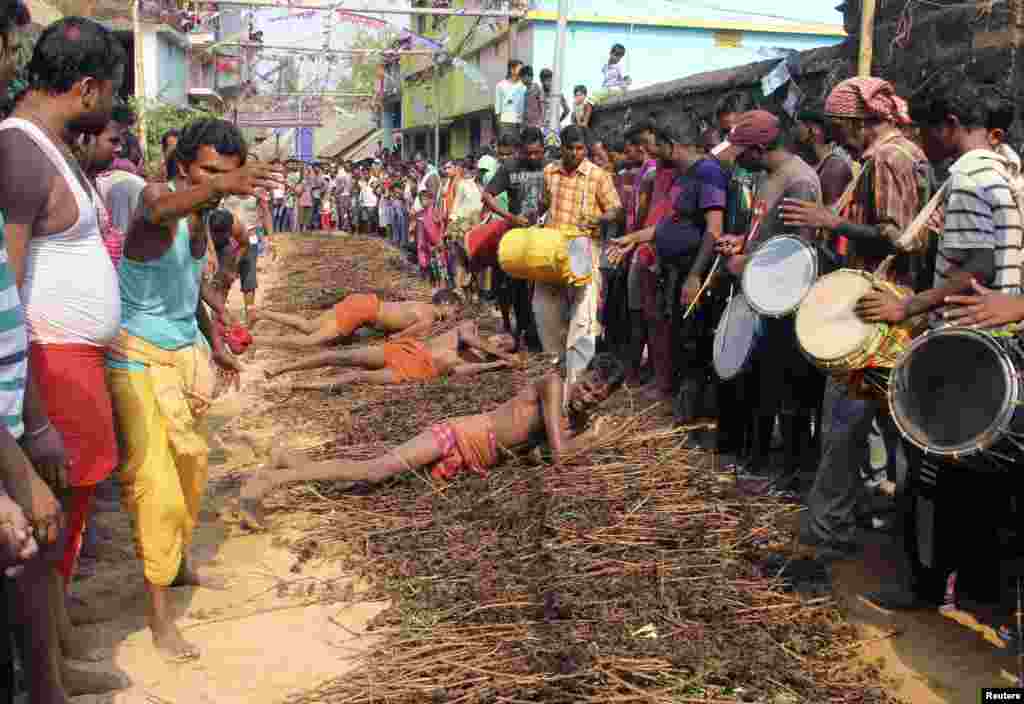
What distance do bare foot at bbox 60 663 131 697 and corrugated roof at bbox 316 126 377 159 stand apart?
49246 mm

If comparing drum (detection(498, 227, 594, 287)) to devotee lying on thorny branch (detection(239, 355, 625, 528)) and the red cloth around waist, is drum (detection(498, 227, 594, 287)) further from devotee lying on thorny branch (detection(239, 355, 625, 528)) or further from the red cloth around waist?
the red cloth around waist

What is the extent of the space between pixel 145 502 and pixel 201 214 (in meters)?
1.19

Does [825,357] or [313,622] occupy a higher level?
[825,357]

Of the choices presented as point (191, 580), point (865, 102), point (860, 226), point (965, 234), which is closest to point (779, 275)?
point (860, 226)

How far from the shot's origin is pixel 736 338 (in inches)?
216

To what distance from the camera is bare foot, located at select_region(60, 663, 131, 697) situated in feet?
11.1

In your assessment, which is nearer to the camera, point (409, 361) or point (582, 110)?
point (409, 361)

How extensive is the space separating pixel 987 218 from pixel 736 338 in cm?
195

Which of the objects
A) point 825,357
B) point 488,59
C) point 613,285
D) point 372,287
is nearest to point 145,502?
point 825,357

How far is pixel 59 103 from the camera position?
10.4ft

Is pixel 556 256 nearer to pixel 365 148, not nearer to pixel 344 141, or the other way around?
pixel 365 148

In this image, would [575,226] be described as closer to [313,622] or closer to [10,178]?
[313,622]

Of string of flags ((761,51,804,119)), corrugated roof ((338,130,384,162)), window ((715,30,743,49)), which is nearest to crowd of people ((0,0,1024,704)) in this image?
string of flags ((761,51,804,119))

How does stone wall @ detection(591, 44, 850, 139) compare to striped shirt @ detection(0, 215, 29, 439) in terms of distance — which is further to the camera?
stone wall @ detection(591, 44, 850, 139)
